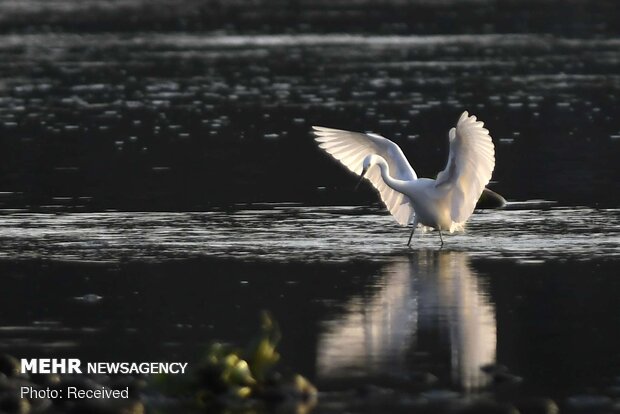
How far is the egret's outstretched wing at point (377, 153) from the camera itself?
19.7m

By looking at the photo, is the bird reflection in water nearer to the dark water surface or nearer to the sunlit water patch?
the dark water surface

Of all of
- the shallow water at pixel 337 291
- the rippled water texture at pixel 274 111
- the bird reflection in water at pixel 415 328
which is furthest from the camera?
the rippled water texture at pixel 274 111

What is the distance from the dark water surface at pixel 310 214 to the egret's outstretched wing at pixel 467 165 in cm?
56

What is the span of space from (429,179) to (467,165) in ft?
3.04

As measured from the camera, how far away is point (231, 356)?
12.2 metres

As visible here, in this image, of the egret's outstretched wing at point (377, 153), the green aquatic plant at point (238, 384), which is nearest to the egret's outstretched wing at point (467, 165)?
the egret's outstretched wing at point (377, 153)

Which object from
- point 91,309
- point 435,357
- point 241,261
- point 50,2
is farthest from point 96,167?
point 50,2

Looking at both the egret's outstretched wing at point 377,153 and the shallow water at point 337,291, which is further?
the egret's outstretched wing at point 377,153

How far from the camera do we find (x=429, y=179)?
19172 millimetres

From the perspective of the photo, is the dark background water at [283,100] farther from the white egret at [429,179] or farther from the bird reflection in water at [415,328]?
the bird reflection in water at [415,328]

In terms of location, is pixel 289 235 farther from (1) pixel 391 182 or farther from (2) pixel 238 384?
(2) pixel 238 384

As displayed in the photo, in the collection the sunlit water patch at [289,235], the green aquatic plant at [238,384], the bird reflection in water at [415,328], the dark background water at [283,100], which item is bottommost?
the dark background water at [283,100]

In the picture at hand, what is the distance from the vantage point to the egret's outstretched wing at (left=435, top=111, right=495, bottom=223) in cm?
1786

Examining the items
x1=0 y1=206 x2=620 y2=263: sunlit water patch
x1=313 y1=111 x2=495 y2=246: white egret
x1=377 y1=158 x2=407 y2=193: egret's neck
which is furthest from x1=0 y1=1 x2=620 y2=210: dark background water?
x1=377 y1=158 x2=407 y2=193: egret's neck
